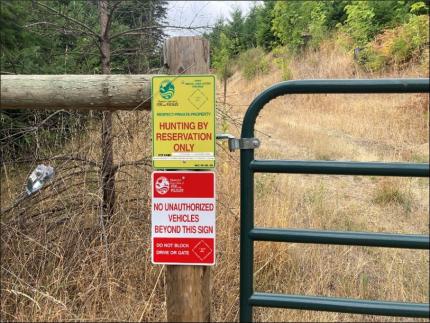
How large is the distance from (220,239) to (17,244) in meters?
1.29

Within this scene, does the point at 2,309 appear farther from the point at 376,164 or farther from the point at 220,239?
the point at 376,164

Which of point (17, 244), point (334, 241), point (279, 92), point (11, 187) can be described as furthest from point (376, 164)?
→ point (11, 187)

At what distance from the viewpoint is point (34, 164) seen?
10.9 feet

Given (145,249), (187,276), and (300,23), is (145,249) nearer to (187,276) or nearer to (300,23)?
(187,276)

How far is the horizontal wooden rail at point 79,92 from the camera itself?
7.62 ft

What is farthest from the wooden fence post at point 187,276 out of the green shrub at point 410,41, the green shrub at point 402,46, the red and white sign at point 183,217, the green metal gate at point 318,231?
the green shrub at point 410,41

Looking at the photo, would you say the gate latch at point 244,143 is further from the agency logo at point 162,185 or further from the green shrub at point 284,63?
the green shrub at point 284,63

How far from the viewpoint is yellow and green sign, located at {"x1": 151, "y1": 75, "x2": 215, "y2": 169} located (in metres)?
2.18

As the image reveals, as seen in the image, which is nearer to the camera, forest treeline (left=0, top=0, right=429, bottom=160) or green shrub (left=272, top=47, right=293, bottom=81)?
forest treeline (left=0, top=0, right=429, bottom=160)

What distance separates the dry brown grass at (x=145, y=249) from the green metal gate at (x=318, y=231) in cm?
47

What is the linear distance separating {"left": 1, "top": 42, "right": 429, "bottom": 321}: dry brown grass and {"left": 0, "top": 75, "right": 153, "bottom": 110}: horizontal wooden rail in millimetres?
941

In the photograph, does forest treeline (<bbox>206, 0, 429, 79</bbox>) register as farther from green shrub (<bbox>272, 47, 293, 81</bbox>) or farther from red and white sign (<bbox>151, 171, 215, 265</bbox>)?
red and white sign (<bbox>151, 171, 215, 265</bbox>)

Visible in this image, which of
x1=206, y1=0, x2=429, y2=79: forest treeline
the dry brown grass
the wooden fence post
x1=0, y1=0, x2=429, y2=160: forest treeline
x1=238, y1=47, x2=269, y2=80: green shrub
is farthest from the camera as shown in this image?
x1=238, y1=47, x2=269, y2=80: green shrub

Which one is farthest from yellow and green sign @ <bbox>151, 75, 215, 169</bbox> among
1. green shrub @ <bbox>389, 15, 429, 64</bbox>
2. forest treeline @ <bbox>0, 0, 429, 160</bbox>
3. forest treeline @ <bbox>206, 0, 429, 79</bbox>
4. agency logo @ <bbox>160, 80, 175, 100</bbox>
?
green shrub @ <bbox>389, 15, 429, 64</bbox>
